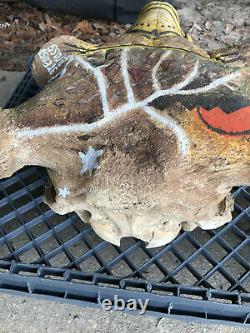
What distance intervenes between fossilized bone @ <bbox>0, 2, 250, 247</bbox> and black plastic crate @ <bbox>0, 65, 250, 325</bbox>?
0.15m

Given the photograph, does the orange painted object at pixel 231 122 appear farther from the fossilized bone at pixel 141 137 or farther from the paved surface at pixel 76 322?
the paved surface at pixel 76 322

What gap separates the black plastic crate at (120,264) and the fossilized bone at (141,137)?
15 centimetres

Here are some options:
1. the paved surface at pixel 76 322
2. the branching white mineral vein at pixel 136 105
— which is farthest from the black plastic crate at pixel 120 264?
the branching white mineral vein at pixel 136 105

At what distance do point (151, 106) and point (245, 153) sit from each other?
0.25m

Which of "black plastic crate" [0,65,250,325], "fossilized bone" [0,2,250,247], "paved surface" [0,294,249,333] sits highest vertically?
"fossilized bone" [0,2,250,247]

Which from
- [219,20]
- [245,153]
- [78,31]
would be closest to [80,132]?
[245,153]

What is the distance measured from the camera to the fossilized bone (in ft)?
3.73

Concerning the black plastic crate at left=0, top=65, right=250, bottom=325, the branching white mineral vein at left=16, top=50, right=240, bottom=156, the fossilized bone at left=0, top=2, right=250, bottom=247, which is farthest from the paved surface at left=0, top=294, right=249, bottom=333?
the branching white mineral vein at left=16, top=50, right=240, bottom=156

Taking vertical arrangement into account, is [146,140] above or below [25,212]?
above

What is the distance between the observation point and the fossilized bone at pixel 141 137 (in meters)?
1.14

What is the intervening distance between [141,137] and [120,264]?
23.0 inches

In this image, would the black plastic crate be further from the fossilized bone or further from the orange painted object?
the orange painted object

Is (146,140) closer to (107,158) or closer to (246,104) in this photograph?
(107,158)

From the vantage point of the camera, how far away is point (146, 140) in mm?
1143
